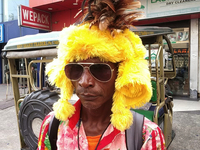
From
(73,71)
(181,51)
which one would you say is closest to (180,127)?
(181,51)

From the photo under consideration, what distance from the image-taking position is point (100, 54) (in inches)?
46.5

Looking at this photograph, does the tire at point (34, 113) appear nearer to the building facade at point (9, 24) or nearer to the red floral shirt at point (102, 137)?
the red floral shirt at point (102, 137)

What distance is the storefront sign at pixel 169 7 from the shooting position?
21.9 feet

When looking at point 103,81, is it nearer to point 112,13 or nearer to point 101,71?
point 101,71

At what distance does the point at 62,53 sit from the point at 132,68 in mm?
536

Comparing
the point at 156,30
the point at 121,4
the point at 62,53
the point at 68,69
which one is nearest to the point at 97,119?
the point at 68,69

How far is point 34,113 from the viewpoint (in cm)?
320

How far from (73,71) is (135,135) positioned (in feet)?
2.06

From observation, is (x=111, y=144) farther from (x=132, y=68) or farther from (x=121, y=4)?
(x=121, y=4)

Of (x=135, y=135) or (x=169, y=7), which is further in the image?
(x=169, y=7)

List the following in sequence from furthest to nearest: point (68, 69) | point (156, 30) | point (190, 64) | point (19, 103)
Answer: point (190, 64) < point (19, 103) < point (156, 30) < point (68, 69)

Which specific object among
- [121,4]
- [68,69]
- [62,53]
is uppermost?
[121,4]

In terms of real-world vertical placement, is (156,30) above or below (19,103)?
above

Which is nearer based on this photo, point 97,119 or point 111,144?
point 111,144
